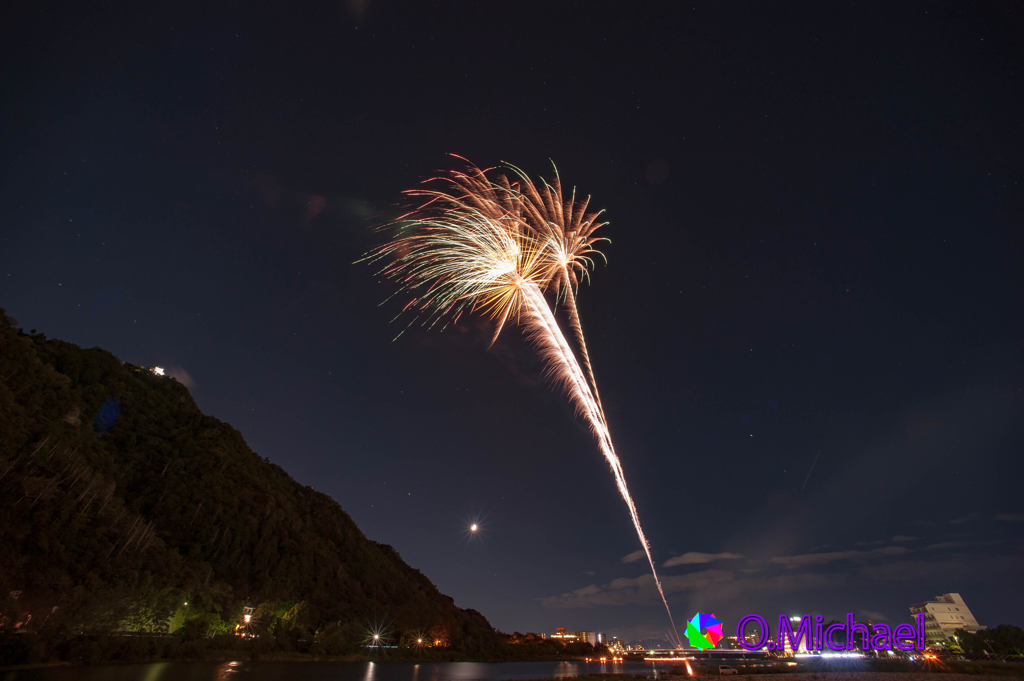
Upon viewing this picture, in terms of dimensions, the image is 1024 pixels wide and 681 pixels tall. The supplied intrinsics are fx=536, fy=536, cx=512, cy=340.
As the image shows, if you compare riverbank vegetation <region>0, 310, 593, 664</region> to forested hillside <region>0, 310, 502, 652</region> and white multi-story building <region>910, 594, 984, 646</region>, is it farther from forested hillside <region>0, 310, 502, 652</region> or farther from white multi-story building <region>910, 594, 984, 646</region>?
white multi-story building <region>910, 594, 984, 646</region>

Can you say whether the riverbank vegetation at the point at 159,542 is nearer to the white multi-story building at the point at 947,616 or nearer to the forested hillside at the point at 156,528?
the forested hillside at the point at 156,528

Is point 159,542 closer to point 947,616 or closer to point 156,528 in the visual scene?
point 156,528

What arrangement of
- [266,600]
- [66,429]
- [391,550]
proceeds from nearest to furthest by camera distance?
[66,429], [266,600], [391,550]

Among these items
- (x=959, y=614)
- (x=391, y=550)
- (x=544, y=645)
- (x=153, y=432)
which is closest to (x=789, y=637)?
(x=959, y=614)

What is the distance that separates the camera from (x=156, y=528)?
83375mm

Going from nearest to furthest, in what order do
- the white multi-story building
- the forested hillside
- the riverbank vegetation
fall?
the riverbank vegetation
the forested hillside
the white multi-story building

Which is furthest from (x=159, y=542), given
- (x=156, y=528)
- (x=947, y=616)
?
(x=947, y=616)

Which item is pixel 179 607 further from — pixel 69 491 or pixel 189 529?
pixel 189 529

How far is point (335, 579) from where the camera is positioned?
110812 millimetres

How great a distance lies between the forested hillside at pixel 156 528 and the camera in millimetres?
50188

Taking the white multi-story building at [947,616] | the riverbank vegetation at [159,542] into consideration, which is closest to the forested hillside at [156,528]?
the riverbank vegetation at [159,542]

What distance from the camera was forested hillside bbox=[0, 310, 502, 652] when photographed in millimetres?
50188

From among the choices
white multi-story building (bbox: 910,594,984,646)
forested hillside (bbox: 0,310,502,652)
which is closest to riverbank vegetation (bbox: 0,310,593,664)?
forested hillside (bbox: 0,310,502,652)

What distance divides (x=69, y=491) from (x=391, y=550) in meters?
117
